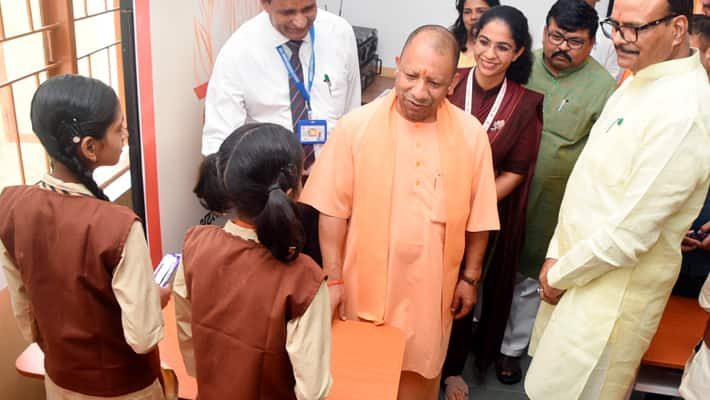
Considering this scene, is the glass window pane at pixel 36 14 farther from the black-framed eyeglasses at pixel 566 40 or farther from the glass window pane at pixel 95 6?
the black-framed eyeglasses at pixel 566 40

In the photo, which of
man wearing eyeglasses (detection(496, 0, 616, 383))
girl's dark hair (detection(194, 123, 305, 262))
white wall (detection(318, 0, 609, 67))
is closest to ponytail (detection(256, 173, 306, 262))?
girl's dark hair (detection(194, 123, 305, 262))

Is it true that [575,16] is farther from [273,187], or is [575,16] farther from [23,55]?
[23,55]

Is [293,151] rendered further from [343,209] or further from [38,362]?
[38,362]

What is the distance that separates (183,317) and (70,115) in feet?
1.81

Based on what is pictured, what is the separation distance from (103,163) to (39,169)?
1249mm

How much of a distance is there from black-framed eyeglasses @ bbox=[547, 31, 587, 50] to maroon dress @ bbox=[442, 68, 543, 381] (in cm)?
29

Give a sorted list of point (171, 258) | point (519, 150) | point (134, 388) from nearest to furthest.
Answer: point (134, 388) < point (171, 258) < point (519, 150)

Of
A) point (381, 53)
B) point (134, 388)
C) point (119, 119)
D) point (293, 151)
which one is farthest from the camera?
point (381, 53)

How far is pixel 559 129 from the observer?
8.46 feet

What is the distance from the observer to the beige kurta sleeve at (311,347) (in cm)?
129

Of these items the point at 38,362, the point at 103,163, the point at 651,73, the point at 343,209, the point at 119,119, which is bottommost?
the point at 38,362

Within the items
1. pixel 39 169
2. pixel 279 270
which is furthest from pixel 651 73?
pixel 39 169

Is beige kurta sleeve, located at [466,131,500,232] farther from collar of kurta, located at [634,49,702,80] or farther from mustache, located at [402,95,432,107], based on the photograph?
collar of kurta, located at [634,49,702,80]

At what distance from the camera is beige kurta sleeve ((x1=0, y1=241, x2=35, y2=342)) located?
1.50 metres
